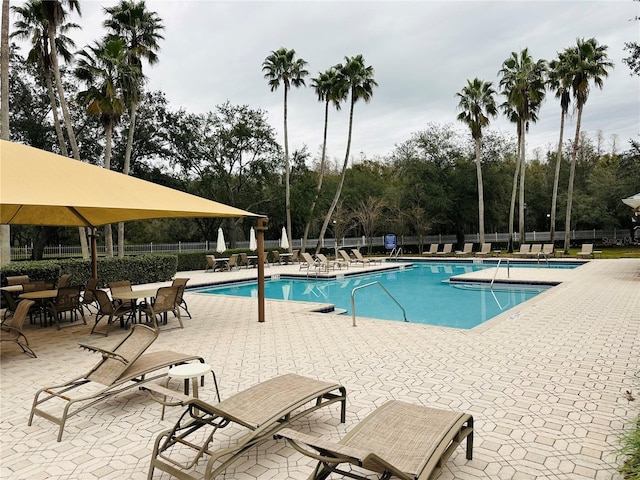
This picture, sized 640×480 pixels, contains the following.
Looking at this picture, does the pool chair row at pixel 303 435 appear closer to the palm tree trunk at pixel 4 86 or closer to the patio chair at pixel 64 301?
the patio chair at pixel 64 301

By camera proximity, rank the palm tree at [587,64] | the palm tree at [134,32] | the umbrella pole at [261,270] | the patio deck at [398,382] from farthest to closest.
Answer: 1. the palm tree at [587,64]
2. the palm tree at [134,32]
3. the umbrella pole at [261,270]
4. the patio deck at [398,382]

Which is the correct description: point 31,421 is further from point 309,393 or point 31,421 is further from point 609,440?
point 609,440

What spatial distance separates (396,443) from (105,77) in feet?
59.0

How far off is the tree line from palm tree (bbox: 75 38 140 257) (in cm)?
5

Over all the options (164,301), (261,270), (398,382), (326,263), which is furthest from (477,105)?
(398,382)

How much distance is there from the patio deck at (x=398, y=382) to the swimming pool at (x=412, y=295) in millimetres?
2344

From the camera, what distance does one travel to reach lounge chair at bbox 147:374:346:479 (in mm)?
2726

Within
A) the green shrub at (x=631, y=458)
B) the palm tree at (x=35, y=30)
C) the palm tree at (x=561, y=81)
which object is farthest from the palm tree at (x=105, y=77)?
the palm tree at (x=561, y=81)

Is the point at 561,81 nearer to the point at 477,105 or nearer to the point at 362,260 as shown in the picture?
the point at 477,105

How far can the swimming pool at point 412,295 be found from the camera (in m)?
10.7

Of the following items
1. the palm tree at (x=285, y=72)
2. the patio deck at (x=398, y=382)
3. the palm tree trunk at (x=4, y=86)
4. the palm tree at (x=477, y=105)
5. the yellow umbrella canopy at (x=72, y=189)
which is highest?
the palm tree at (x=285, y=72)

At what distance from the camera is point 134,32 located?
18.9m

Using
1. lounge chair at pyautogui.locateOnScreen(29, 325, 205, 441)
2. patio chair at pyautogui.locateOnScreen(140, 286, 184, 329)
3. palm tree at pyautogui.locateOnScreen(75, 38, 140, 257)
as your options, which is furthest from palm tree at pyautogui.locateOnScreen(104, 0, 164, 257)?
lounge chair at pyautogui.locateOnScreen(29, 325, 205, 441)

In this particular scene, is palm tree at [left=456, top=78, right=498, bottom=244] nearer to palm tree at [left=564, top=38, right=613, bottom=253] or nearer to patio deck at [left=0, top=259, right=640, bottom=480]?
palm tree at [left=564, top=38, right=613, bottom=253]
